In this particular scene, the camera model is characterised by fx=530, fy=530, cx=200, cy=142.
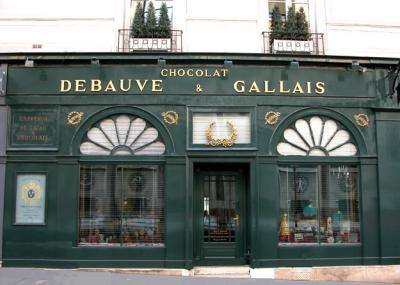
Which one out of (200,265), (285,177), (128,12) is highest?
(128,12)

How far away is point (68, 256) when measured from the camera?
34.1 ft

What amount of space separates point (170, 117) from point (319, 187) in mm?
3390

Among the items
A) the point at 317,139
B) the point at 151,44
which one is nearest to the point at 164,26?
the point at 151,44

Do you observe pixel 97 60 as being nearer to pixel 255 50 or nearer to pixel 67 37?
pixel 67 37

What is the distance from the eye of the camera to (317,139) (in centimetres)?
1098

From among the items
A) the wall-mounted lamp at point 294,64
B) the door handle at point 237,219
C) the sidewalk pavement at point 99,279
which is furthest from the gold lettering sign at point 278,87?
the sidewalk pavement at point 99,279

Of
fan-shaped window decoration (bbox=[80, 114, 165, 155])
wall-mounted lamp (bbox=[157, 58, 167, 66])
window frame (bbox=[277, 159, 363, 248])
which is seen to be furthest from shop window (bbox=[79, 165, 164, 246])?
window frame (bbox=[277, 159, 363, 248])

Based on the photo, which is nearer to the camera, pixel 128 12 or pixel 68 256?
pixel 68 256

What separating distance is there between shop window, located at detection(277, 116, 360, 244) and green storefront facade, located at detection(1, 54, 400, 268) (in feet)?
0.07

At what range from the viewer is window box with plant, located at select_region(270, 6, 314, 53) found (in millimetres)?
10938

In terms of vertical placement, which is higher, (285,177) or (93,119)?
(93,119)

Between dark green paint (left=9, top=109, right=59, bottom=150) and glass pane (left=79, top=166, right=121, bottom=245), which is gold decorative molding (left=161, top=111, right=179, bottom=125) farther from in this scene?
dark green paint (left=9, top=109, right=59, bottom=150)

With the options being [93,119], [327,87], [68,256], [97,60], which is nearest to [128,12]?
[97,60]

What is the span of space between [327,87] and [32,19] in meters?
6.27
